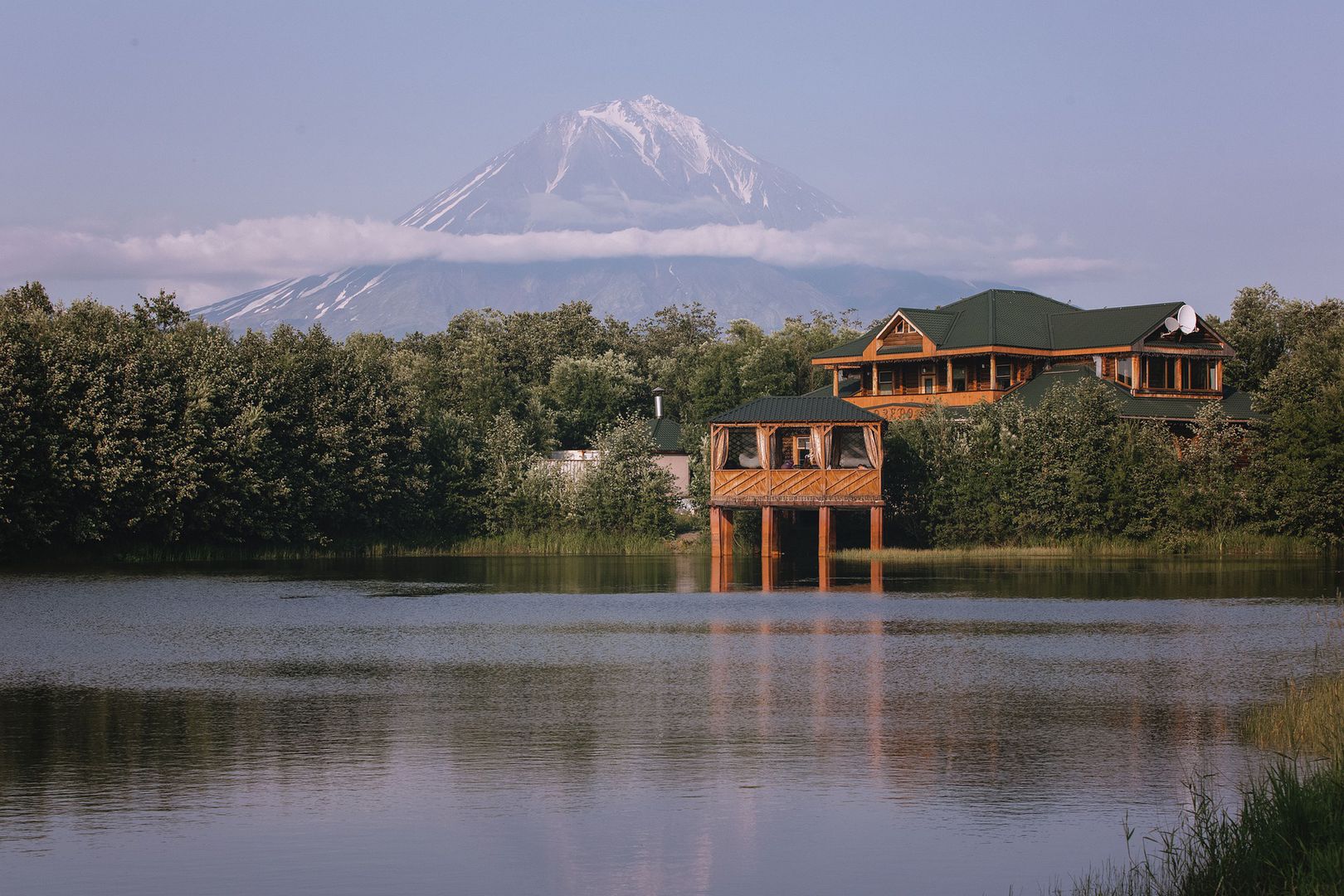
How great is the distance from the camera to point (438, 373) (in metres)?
99.1

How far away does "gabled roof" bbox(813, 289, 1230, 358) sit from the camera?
228 feet

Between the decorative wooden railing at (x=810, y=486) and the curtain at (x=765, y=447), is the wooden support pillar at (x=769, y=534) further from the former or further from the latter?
the curtain at (x=765, y=447)

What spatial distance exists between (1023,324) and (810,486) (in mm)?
18544

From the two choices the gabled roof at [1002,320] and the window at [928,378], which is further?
the window at [928,378]

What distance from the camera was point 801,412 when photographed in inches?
2384

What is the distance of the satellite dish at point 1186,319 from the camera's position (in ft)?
225

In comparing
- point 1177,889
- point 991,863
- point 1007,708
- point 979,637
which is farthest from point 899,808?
point 979,637

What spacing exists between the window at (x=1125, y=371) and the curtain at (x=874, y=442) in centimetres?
1507

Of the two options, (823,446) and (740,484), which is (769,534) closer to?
(740,484)

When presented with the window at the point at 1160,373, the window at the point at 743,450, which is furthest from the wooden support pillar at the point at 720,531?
the window at the point at 1160,373

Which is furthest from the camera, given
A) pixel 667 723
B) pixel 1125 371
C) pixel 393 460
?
pixel 1125 371

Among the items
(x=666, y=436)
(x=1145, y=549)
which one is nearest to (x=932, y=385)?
(x=1145, y=549)

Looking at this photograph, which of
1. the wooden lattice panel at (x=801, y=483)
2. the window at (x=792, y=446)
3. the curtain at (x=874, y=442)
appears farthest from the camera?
the window at (x=792, y=446)

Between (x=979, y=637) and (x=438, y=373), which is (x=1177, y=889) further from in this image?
(x=438, y=373)
